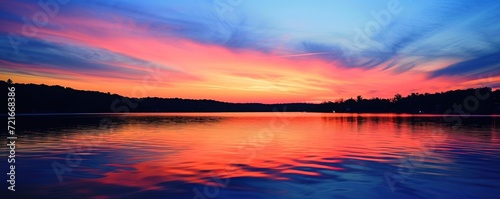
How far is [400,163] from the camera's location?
2403cm

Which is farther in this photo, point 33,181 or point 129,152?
point 129,152

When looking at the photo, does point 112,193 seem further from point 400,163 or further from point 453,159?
point 453,159

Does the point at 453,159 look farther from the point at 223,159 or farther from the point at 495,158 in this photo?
the point at 223,159

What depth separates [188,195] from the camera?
1517 centimetres

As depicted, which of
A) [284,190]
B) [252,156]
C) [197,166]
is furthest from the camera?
[252,156]

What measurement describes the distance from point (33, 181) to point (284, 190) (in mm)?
13176

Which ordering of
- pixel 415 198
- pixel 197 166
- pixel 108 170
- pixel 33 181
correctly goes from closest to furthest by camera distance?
pixel 415 198, pixel 33 181, pixel 108 170, pixel 197 166

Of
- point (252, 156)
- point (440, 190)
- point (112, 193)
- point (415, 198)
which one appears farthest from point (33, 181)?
point (440, 190)

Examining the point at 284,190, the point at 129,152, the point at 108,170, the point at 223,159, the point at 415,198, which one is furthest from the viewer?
the point at 129,152

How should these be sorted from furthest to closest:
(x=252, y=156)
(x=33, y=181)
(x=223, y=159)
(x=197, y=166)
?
(x=252, y=156) → (x=223, y=159) → (x=197, y=166) → (x=33, y=181)

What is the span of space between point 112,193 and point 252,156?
14097 millimetres

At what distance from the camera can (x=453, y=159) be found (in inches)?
1027

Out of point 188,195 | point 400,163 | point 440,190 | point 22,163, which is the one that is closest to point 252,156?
point 400,163

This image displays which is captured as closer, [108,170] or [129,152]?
[108,170]
